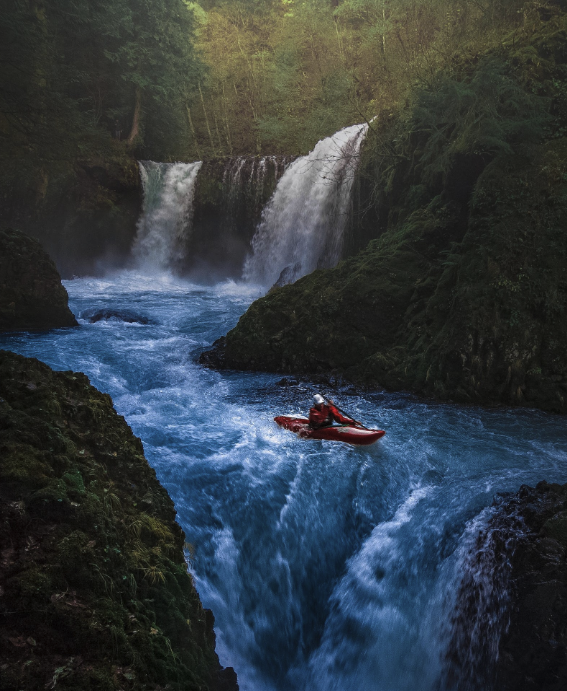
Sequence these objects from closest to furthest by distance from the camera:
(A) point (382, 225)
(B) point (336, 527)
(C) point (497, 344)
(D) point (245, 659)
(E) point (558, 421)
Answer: (D) point (245, 659), (B) point (336, 527), (E) point (558, 421), (C) point (497, 344), (A) point (382, 225)

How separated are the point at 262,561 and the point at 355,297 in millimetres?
6075

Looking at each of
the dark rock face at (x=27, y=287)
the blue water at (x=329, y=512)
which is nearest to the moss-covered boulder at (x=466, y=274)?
the blue water at (x=329, y=512)

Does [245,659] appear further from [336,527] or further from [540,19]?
[540,19]

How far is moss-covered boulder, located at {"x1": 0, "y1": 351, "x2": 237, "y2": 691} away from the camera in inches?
83.4

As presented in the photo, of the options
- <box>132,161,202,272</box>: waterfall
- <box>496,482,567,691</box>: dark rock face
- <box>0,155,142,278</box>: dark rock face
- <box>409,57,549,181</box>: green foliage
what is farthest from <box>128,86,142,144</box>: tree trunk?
<box>496,482,567,691</box>: dark rock face

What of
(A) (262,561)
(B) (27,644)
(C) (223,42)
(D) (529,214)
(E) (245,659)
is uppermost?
(C) (223,42)

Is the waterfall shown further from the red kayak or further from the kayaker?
the kayaker

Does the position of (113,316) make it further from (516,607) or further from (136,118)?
(136,118)

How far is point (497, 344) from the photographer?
7961 millimetres

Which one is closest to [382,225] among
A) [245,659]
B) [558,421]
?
[558,421]

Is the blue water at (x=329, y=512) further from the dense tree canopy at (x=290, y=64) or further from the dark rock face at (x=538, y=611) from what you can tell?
the dense tree canopy at (x=290, y=64)

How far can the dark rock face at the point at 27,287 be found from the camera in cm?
1131

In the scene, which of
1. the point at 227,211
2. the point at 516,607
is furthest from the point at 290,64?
the point at 516,607

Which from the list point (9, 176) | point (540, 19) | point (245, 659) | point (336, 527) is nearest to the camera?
point (245, 659)
